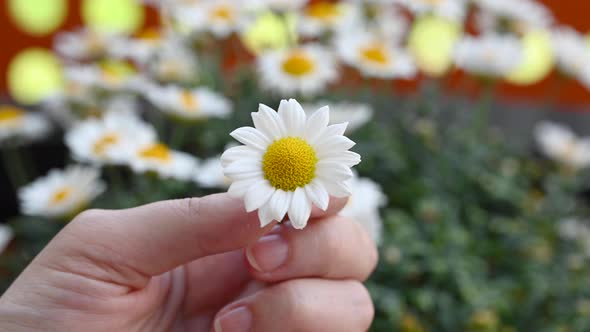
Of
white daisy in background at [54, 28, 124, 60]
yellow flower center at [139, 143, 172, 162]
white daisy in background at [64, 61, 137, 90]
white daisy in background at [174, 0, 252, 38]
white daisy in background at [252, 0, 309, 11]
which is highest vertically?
white daisy in background at [252, 0, 309, 11]

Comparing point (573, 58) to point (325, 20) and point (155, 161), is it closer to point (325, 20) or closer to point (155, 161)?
point (325, 20)

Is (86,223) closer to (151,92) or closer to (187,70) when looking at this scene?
(151,92)

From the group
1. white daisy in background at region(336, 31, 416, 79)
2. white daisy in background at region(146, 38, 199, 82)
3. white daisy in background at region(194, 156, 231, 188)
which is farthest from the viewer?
white daisy in background at region(146, 38, 199, 82)

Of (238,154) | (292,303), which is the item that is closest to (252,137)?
(238,154)

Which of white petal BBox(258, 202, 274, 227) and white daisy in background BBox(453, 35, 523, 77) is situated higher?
white daisy in background BBox(453, 35, 523, 77)

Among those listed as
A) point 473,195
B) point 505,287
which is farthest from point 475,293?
point 473,195

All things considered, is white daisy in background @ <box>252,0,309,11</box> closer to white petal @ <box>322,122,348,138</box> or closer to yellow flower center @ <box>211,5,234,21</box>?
yellow flower center @ <box>211,5,234,21</box>

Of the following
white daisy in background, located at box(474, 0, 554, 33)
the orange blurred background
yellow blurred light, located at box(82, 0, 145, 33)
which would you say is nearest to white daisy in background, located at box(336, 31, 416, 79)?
white daisy in background, located at box(474, 0, 554, 33)
